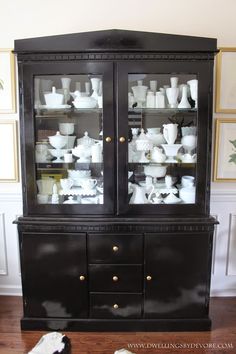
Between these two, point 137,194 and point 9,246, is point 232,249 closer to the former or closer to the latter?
point 137,194

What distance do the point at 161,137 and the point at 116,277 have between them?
3.17ft

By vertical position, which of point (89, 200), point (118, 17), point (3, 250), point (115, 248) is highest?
point (118, 17)

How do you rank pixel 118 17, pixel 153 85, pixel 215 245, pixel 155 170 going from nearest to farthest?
pixel 153 85 < pixel 155 170 < pixel 118 17 < pixel 215 245

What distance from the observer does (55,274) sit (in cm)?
186

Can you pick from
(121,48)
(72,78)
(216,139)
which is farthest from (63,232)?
(216,139)

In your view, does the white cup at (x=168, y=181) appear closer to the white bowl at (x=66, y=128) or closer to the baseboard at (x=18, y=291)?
the white bowl at (x=66, y=128)

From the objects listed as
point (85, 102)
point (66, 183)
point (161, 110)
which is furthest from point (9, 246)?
point (161, 110)

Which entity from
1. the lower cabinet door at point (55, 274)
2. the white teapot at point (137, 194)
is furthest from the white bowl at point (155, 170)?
the lower cabinet door at point (55, 274)

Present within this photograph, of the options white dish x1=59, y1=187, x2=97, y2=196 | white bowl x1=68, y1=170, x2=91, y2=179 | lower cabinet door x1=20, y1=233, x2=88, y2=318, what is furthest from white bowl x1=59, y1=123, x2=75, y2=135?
lower cabinet door x1=20, y1=233, x2=88, y2=318

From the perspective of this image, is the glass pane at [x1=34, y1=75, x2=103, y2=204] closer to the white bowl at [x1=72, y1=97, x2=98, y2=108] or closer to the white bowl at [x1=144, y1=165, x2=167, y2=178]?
the white bowl at [x1=72, y1=97, x2=98, y2=108]

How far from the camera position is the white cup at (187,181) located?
6.08 ft

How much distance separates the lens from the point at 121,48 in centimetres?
171

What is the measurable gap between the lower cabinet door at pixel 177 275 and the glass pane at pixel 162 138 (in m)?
0.27

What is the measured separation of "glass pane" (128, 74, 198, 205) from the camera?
1792 millimetres
